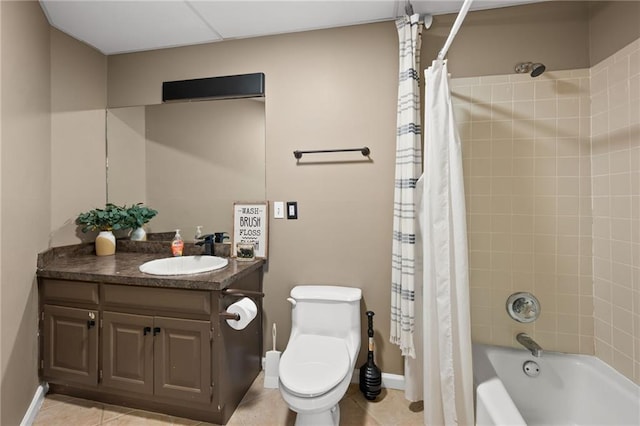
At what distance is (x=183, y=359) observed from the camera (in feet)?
5.08

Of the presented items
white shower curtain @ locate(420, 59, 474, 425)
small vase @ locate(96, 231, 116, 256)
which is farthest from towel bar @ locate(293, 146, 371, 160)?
small vase @ locate(96, 231, 116, 256)

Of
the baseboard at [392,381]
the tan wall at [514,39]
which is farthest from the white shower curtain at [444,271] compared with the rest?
the tan wall at [514,39]

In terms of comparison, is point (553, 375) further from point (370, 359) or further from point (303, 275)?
point (303, 275)

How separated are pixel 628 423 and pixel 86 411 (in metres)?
2.81

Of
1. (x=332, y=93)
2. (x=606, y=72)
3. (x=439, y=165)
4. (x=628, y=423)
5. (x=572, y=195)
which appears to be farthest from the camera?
(x=332, y=93)

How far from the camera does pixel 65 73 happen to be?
6.59 ft

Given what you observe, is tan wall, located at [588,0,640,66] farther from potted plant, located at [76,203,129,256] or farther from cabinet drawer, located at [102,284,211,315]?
potted plant, located at [76,203,129,256]

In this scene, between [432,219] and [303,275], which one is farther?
[303,275]

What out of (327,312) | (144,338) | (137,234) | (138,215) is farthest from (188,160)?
(327,312)

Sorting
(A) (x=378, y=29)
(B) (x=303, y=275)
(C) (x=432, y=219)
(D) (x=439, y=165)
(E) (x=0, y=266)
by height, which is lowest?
(B) (x=303, y=275)

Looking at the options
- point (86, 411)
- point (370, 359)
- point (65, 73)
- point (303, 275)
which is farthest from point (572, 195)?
point (65, 73)

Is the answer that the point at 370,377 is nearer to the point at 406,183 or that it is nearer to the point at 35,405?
the point at 406,183

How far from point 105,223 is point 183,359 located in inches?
49.7

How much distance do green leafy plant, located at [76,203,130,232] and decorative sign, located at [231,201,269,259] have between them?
2.82ft
